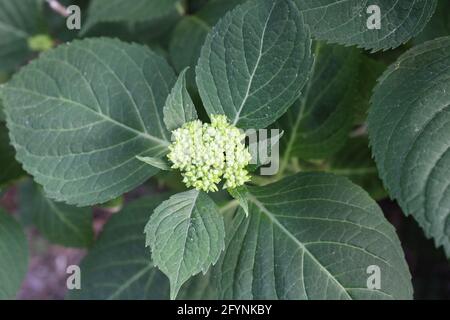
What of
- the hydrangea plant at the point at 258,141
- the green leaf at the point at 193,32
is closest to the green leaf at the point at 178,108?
the hydrangea plant at the point at 258,141

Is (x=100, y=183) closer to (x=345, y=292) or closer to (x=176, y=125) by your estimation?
(x=176, y=125)

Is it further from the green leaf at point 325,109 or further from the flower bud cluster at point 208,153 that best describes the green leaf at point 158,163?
the green leaf at point 325,109

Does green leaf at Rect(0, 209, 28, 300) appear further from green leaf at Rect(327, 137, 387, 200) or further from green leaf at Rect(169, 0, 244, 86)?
green leaf at Rect(327, 137, 387, 200)

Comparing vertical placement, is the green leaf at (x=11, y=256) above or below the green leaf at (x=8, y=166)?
below

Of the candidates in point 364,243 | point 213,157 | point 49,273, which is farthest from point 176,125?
point 49,273

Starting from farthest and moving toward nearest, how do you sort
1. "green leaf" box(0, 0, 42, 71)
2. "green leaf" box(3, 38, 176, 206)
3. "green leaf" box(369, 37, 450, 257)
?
"green leaf" box(0, 0, 42, 71), "green leaf" box(3, 38, 176, 206), "green leaf" box(369, 37, 450, 257)

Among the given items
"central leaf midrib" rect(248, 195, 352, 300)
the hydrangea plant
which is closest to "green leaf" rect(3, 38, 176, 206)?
the hydrangea plant
